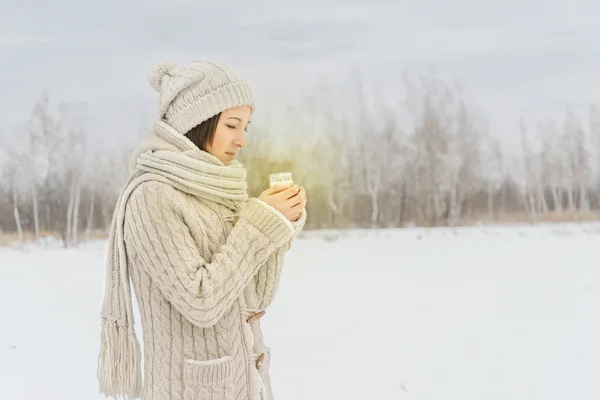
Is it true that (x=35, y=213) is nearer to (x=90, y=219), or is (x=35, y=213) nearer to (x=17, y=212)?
(x=17, y=212)

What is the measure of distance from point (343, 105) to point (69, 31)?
7.46 feet

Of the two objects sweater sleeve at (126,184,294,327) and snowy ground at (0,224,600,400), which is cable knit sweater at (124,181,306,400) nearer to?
sweater sleeve at (126,184,294,327)

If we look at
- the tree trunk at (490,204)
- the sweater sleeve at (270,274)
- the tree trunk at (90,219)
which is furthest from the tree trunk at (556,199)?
the sweater sleeve at (270,274)

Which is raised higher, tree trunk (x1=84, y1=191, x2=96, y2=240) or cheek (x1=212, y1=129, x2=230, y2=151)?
cheek (x1=212, y1=129, x2=230, y2=151)

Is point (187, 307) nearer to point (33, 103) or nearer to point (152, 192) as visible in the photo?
point (152, 192)

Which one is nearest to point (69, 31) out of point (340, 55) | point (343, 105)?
point (340, 55)

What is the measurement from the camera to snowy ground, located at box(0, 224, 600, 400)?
256 centimetres

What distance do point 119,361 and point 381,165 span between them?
4703 mm

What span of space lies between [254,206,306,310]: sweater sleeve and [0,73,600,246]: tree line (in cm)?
308

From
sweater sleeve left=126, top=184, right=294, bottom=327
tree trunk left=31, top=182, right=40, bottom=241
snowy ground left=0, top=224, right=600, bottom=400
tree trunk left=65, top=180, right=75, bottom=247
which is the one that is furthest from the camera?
tree trunk left=65, top=180, right=75, bottom=247

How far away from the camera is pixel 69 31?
3.85 meters

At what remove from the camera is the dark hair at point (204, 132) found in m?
0.89

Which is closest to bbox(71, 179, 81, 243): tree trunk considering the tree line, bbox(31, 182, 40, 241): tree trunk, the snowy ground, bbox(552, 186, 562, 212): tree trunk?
the tree line

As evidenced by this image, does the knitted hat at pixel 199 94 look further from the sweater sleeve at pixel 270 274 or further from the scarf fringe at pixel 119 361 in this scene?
the scarf fringe at pixel 119 361
